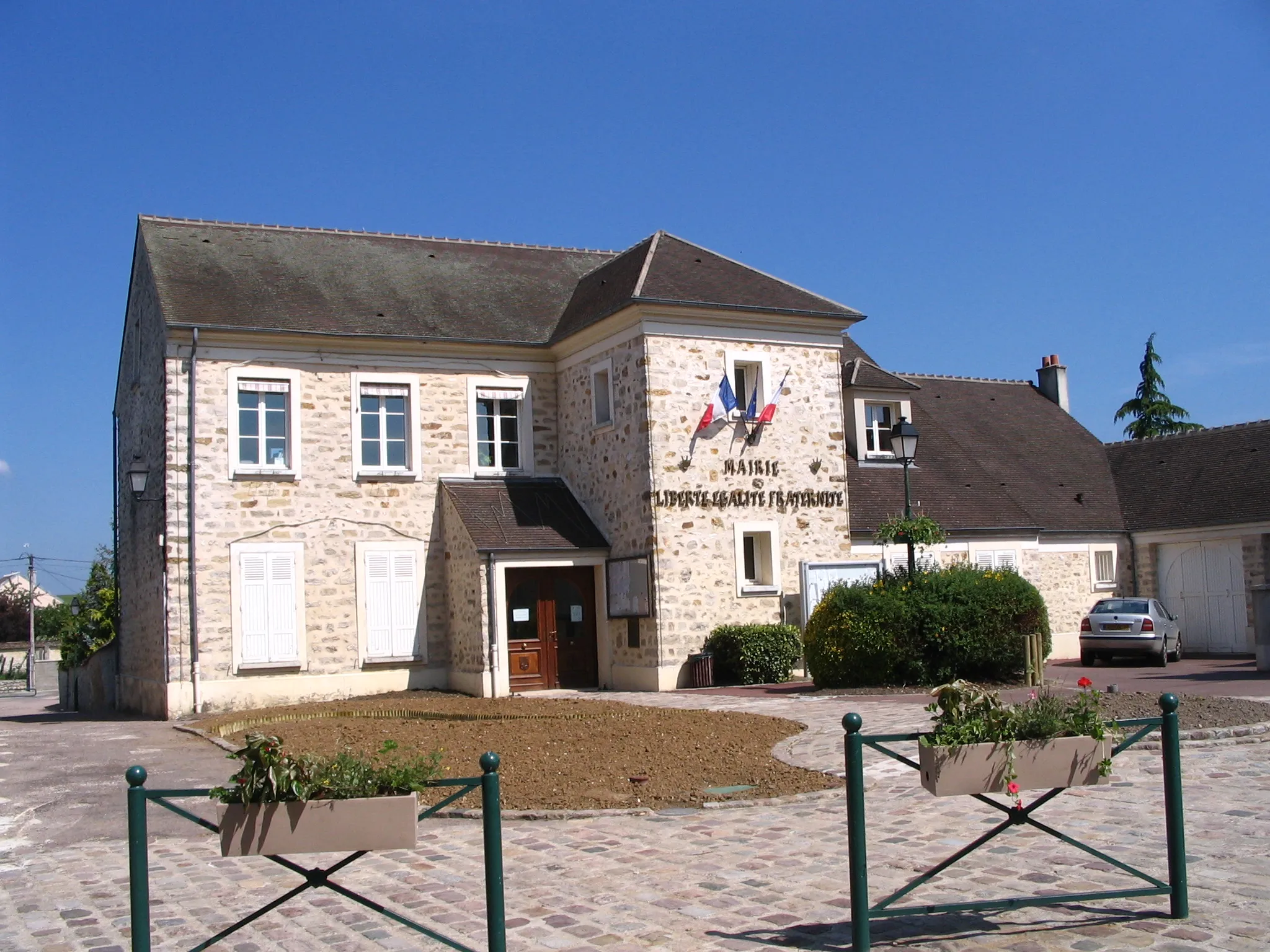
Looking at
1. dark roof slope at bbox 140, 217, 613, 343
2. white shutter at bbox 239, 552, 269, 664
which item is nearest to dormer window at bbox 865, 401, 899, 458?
dark roof slope at bbox 140, 217, 613, 343

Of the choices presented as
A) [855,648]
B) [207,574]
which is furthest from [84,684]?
[855,648]

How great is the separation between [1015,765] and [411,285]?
19.1 m

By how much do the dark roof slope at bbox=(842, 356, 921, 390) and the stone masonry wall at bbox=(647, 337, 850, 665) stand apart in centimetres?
300

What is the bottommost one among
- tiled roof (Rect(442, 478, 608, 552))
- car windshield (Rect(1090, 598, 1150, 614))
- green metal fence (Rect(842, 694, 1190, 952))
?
green metal fence (Rect(842, 694, 1190, 952))

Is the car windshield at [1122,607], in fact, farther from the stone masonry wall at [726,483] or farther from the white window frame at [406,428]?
the white window frame at [406,428]

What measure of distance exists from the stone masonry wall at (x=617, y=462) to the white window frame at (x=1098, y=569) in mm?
11973

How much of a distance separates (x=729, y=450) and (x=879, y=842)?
12.7m

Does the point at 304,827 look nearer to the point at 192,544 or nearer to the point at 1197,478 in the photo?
the point at 192,544

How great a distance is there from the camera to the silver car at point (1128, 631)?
73.9 feet

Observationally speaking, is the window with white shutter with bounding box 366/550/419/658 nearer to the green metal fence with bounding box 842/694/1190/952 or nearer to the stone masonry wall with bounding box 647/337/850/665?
the stone masonry wall with bounding box 647/337/850/665

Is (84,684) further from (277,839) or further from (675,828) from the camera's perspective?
(277,839)

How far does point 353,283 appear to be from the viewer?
22562mm

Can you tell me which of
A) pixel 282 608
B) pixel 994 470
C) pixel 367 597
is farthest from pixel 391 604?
pixel 994 470

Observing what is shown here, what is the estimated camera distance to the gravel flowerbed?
9742 mm
